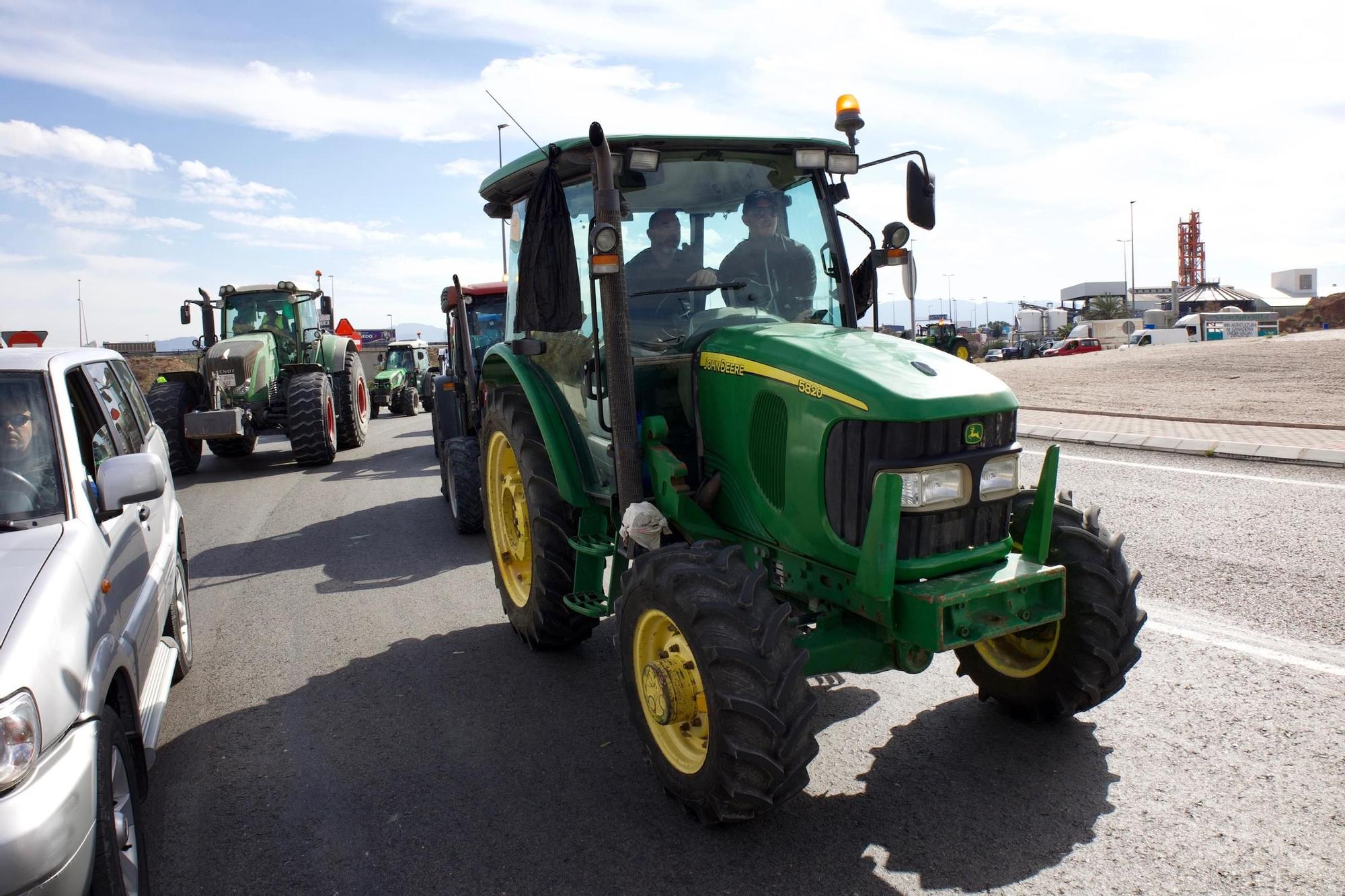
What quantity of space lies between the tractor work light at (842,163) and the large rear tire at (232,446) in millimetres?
12565

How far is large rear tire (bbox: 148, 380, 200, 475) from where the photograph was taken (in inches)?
515

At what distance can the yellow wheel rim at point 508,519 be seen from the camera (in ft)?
18.0

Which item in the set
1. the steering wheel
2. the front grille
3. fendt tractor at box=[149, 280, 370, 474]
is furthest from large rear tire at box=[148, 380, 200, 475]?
the front grille

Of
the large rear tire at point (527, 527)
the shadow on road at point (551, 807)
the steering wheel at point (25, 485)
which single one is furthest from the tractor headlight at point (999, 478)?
the steering wheel at point (25, 485)

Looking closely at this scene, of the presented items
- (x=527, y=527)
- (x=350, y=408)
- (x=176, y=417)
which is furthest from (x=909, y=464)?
(x=350, y=408)

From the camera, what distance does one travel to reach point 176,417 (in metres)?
13.1

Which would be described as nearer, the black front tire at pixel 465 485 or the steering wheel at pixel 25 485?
the steering wheel at pixel 25 485

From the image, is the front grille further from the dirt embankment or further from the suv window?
the dirt embankment

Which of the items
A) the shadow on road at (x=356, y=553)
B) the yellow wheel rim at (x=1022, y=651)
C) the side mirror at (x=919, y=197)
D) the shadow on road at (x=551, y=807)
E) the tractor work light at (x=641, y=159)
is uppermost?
the tractor work light at (x=641, y=159)

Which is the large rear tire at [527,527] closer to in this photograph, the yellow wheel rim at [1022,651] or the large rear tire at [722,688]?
the large rear tire at [722,688]

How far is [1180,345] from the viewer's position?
27.3 m

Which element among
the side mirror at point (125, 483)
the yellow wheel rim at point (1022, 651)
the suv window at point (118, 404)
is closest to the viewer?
the side mirror at point (125, 483)

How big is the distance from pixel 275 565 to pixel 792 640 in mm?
5835

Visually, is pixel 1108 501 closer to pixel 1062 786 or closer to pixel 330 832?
pixel 1062 786
